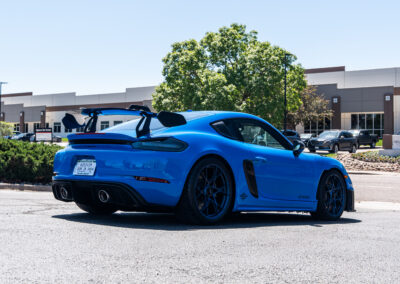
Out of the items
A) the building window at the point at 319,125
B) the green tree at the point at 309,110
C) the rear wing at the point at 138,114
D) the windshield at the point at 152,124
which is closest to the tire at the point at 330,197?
the windshield at the point at 152,124

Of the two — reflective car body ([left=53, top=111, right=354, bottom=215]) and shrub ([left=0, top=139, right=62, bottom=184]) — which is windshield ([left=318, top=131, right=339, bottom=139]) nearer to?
shrub ([left=0, top=139, right=62, bottom=184])

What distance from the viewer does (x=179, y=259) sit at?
443cm

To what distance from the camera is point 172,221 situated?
6805 mm

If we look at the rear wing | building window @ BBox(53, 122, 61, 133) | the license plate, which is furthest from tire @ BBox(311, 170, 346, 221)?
building window @ BBox(53, 122, 61, 133)

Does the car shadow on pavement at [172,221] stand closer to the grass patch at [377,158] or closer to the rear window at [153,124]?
the rear window at [153,124]

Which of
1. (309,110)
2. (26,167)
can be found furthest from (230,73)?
(26,167)

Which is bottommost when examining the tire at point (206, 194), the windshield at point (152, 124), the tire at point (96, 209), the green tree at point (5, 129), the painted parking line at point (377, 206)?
the painted parking line at point (377, 206)

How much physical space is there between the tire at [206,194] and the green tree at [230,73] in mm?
40016

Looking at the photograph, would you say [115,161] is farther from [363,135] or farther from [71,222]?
[363,135]

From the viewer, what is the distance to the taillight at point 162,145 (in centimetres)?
599

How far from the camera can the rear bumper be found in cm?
588

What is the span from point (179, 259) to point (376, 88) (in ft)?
227

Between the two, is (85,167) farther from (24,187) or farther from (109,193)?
(24,187)

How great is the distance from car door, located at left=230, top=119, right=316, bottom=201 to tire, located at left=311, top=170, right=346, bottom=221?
26cm
